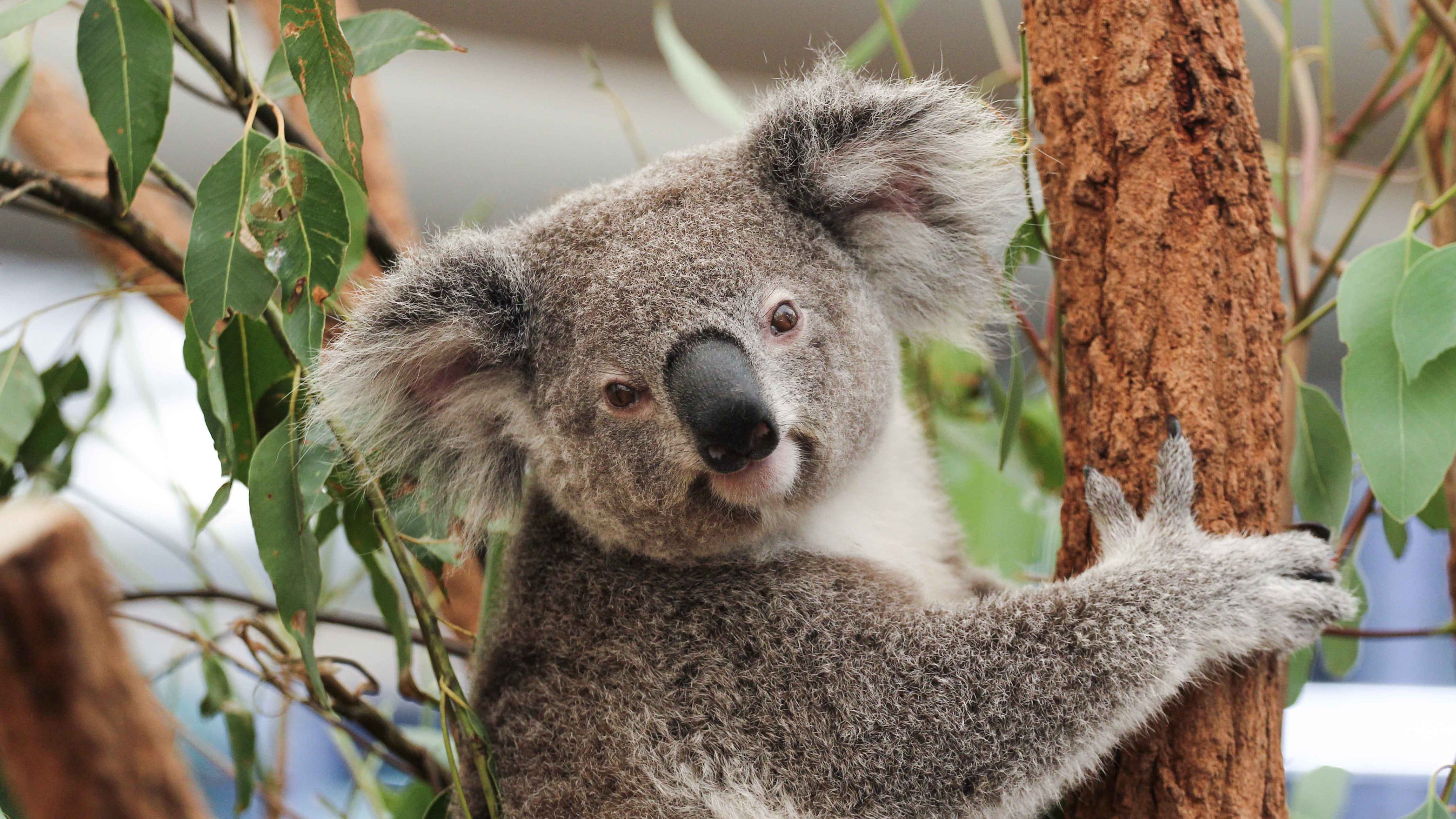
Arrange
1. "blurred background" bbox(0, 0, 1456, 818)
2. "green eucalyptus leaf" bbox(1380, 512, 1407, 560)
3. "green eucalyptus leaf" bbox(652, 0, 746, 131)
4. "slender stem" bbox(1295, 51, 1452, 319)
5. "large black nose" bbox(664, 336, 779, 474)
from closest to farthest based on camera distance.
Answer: "large black nose" bbox(664, 336, 779, 474), "green eucalyptus leaf" bbox(1380, 512, 1407, 560), "slender stem" bbox(1295, 51, 1452, 319), "green eucalyptus leaf" bbox(652, 0, 746, 131), "blurred background" bbox(0, 0, 1456, 818)

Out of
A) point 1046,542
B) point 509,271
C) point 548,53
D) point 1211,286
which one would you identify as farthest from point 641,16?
point 1211,286

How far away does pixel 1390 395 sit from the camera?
144 centimetres

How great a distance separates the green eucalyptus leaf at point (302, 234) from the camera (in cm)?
128

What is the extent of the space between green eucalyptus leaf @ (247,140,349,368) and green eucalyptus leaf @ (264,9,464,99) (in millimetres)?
288

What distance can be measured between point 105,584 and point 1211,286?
49.7 inches

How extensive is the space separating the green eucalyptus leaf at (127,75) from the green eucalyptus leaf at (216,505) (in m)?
0.37

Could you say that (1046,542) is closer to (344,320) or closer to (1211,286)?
(1211,286)

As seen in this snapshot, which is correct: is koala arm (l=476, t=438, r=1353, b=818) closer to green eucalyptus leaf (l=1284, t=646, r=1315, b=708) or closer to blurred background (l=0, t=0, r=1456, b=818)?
green eucalyptus leaf (l=1284, t=646, r=1315, b=708)

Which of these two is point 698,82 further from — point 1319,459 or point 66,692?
point 66,692

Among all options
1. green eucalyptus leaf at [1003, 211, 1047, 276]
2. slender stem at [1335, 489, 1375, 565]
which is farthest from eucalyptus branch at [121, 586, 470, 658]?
slender stem at [1335, 489, 1375, 565]

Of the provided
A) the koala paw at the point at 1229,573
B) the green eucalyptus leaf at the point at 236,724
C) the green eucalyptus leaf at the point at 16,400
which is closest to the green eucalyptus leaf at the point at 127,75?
the green eucalyptus leaf at the point at 16,400

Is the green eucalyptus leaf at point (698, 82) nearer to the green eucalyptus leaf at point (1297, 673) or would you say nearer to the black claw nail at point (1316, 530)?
the black claw nail at point (1316, 530)

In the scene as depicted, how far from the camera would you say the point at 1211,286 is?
1.39 metres

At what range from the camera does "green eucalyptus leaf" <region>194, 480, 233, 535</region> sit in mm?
1347
